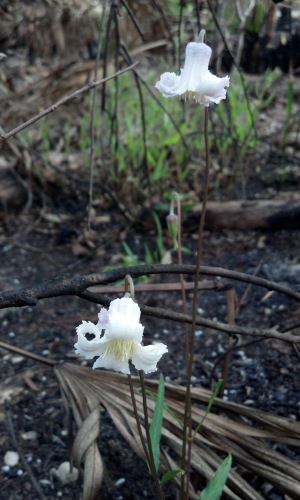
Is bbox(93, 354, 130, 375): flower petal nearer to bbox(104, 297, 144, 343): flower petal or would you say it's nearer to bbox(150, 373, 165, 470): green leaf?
bbox(104, 297, 144, 343): flower petal

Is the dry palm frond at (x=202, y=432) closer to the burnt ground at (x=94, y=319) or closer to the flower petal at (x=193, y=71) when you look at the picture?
the burnt ground at (x=94, y=319)

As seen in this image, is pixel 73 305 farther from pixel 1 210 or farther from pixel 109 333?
pixel 109 333

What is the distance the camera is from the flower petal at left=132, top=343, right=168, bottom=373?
1313mm

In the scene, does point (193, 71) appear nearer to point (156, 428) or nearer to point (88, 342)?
point (88, 342)

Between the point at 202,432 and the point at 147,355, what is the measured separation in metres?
0.77

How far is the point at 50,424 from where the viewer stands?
2305 millimetres

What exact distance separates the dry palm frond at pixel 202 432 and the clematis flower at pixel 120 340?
1.70 ft

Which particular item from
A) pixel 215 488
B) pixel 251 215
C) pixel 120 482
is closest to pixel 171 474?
pixel 215 488

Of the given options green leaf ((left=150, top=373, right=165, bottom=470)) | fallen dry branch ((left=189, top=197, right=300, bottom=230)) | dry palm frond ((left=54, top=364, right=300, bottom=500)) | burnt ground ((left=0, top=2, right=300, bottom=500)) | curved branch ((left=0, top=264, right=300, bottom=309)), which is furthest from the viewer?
fallen dry branch ((left=189, top=197, right=300, bottom=230))

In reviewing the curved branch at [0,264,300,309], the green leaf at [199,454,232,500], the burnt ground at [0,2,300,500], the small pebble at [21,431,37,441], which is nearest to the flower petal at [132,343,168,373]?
the curved branch at [0,264,300,309]

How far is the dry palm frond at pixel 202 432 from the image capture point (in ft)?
6.09

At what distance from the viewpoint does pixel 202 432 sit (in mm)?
2004

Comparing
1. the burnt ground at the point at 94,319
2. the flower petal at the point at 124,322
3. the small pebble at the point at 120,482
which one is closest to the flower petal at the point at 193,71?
the flower petal at the point at 124,322

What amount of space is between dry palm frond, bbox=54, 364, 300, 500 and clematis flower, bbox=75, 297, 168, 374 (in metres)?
0.52
